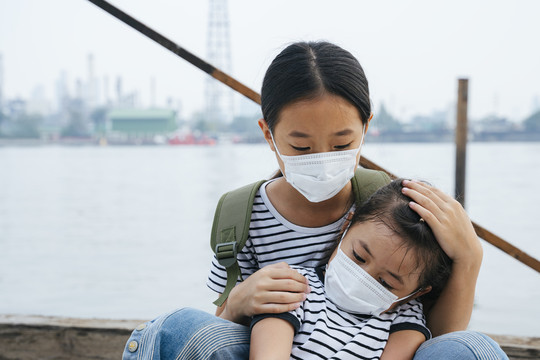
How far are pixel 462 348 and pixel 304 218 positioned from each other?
590mm

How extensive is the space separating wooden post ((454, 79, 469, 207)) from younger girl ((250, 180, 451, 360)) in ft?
7.92

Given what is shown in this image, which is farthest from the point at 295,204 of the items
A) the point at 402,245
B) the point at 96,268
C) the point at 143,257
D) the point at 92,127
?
the point at 92,127

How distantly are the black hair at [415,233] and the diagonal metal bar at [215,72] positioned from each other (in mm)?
597

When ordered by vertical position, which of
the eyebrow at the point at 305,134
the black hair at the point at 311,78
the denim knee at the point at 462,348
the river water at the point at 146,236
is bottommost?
the river water at the point at 146,236

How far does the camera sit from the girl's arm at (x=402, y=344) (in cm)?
151

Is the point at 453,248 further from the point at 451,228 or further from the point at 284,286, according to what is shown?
the point at 284,286

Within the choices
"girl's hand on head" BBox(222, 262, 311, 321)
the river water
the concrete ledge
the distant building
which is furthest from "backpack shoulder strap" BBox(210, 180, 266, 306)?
the distant building

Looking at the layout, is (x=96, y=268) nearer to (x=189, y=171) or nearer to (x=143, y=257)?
(x=143, y=257)

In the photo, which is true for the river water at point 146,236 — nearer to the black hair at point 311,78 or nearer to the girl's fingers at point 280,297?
the black hair at point 311,78

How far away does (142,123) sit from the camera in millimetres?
39156

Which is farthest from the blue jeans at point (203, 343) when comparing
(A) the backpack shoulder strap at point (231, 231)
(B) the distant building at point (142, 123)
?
(B) the distant building at point (142, 123)

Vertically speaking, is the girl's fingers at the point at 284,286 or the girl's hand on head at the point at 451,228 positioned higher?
the girl's hand on head at the point at 451,228

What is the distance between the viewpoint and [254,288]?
62.3 inches

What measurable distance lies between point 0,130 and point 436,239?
1723 inches
